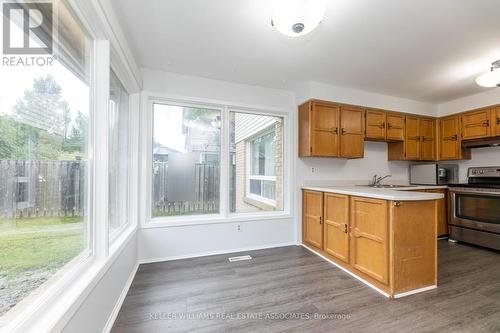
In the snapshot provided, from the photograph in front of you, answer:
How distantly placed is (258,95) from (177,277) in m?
2.74

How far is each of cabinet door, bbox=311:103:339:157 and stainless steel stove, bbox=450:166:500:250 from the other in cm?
223

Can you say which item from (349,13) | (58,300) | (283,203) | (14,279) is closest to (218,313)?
(58,300)

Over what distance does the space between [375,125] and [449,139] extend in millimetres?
1600

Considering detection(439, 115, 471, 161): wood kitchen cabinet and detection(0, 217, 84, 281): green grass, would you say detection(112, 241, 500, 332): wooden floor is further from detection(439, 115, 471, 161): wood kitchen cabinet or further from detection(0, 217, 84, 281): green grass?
detection(439, 115, 471, 161): wood kitchen cabinet

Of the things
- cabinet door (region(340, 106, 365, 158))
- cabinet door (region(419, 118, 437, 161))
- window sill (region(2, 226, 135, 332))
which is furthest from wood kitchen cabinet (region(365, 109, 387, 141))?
window sill (region(2, 226, 135, 332))

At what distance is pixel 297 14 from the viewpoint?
1.48 meters

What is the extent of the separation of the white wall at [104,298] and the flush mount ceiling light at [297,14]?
2.18m

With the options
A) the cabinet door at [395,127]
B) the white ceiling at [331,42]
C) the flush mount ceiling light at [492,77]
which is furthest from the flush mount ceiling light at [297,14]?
the cabinet door at [395,127]

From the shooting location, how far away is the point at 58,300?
1139 millimetres

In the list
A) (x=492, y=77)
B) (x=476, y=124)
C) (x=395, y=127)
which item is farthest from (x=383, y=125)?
(x=476, y=124)

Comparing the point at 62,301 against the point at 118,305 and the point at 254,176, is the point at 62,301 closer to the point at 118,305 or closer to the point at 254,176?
the point at 118,305

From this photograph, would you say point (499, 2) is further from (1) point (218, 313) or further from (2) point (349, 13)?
(1) point (218, 313)

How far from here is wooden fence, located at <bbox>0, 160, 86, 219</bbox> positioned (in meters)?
0.93

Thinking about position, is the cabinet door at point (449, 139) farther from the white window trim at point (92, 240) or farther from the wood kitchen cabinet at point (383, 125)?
the white window trim at point (92, 240)
